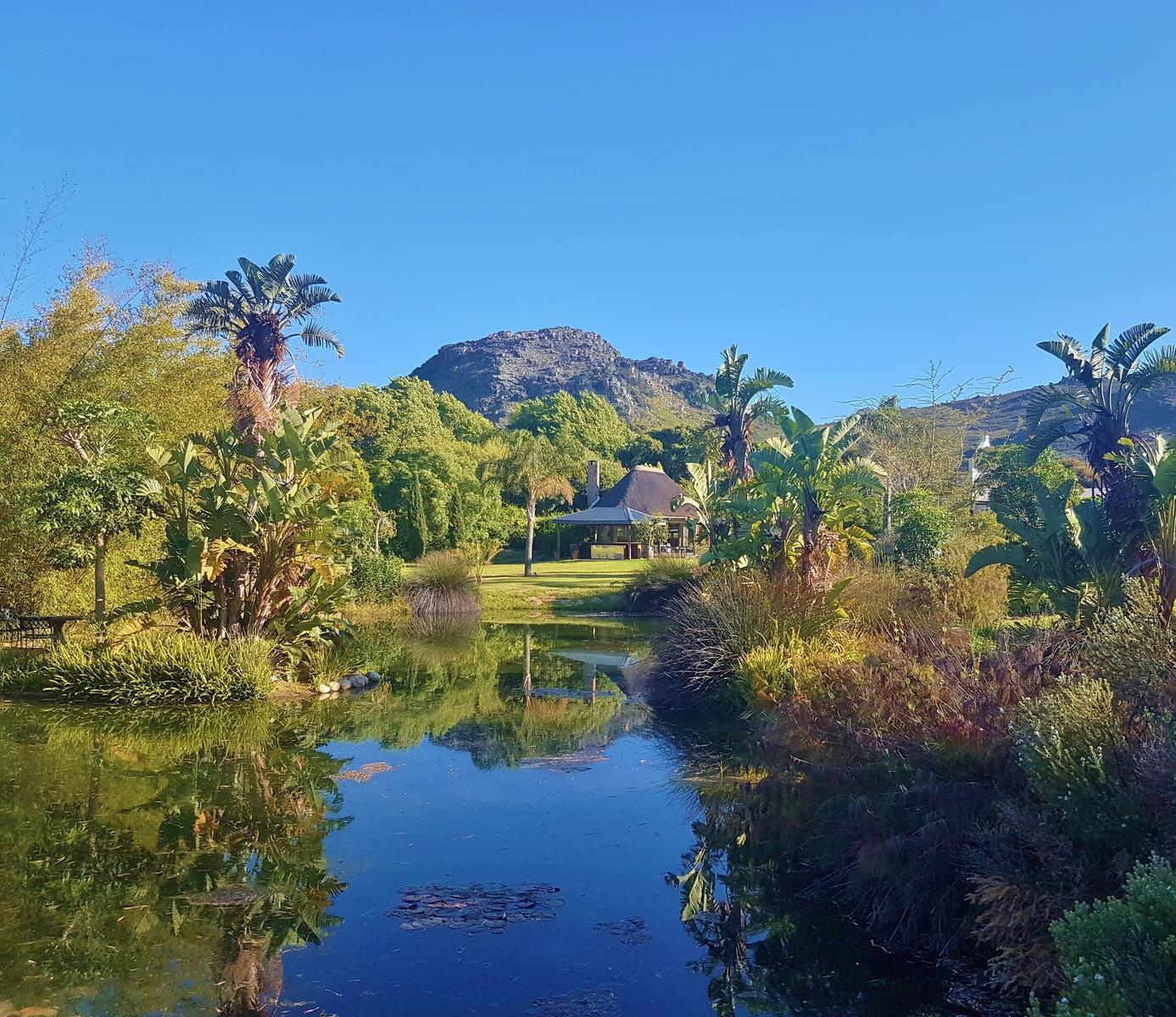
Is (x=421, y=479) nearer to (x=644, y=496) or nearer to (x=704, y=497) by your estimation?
(x=644, y=496)

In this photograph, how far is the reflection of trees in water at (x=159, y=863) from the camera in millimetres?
5094

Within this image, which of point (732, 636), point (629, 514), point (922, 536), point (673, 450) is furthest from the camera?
point (673, 450)

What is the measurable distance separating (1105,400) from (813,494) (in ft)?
13.9

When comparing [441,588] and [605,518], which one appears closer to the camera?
[441,588]

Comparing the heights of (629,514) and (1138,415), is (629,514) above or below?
below

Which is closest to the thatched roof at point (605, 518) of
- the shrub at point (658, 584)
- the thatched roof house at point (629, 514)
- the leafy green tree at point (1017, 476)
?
the thatched roof house at point (629, 514)

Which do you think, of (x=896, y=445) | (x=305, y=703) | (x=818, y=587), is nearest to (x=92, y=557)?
(x=305, y=703)

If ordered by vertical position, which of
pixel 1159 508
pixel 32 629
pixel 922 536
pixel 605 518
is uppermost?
pixel 605 518

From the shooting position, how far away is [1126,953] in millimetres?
3215

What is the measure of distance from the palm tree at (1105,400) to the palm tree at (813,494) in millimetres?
2635

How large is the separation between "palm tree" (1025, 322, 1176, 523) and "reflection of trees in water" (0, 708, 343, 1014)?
10.5 meters

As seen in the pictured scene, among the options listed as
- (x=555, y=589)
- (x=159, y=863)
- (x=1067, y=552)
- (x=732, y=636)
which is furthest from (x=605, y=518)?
(x=159, y=863)

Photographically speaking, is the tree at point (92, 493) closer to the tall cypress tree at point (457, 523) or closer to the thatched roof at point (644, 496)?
the tall cypress tree at point (457, 523)

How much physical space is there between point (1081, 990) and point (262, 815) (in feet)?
21.4
